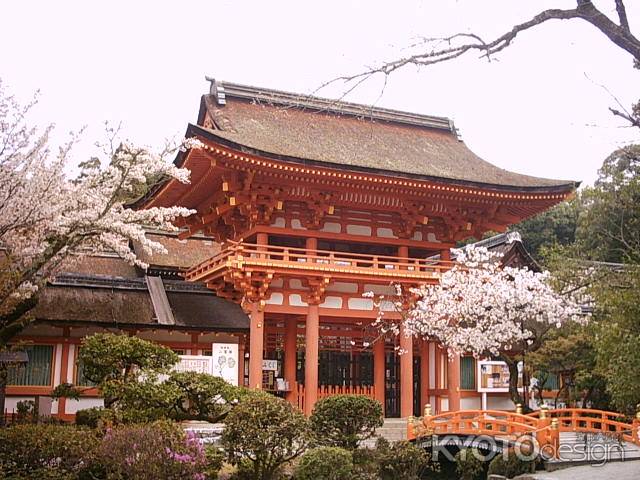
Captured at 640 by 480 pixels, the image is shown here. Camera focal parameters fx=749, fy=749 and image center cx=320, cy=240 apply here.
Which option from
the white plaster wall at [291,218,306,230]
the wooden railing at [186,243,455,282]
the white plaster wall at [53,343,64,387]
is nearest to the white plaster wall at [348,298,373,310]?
the wooden railing at [186,243,455,282]

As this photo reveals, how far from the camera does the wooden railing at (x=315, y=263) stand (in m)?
19.5

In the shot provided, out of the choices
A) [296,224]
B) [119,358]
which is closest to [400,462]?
[119,358]

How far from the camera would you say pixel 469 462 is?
56.9 feet

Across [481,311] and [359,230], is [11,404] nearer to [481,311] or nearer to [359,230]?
[359,230]

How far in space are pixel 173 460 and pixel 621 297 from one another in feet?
26.1

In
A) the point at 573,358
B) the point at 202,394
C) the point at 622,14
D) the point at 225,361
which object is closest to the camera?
the point at 622,14

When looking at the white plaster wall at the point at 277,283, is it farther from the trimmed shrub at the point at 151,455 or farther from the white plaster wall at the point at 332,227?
the trimmed shrub at the point at 151,455

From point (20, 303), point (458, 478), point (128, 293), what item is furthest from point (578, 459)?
point (128, 293)

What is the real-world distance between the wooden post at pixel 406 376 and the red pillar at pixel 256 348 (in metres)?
4.24

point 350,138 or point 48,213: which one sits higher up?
point 350,138

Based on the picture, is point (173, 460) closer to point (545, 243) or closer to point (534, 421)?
point (534, 421)

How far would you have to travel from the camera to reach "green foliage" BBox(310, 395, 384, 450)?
583 inches

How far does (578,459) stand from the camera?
1591 centimetres

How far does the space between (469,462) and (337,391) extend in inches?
204
